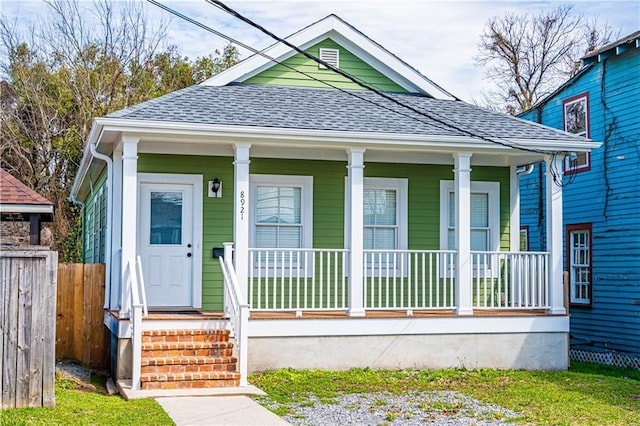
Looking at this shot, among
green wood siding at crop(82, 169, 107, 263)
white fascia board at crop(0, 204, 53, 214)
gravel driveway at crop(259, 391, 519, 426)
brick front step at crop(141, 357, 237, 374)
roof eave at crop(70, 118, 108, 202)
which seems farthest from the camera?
green wood siding at crop(82, 169, 107, 263)

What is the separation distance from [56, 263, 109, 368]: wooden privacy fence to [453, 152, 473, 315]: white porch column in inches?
227

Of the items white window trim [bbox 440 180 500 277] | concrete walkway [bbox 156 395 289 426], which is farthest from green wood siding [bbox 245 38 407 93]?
concrete walkway [bbox 156 395 289 426]

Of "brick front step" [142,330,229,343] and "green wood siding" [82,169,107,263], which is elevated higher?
"green wood siding" [82,169,107,263]

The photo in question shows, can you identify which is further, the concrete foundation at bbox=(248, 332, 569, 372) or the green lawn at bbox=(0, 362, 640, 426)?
the concrete foundation at bbox=(248, 332, 569, 372)

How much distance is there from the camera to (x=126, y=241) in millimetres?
11023

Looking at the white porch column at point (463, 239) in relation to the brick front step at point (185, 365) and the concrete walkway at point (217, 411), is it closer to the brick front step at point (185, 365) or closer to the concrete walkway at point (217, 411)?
the brick front step at point (185, 365)

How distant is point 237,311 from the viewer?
10586mm

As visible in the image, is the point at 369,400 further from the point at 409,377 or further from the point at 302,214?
the point at 302,214

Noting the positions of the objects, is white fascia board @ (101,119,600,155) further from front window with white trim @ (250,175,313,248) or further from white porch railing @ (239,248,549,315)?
white porch railing @ (239,248,549,315)

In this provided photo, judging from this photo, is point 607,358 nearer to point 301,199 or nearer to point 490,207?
point 490,207

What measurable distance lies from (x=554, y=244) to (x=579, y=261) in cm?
496

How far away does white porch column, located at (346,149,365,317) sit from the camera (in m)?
11.8

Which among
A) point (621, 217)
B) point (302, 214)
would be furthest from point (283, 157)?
point (621, 217)

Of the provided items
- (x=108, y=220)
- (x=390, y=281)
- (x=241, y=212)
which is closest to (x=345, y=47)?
(x=390, y=281)
